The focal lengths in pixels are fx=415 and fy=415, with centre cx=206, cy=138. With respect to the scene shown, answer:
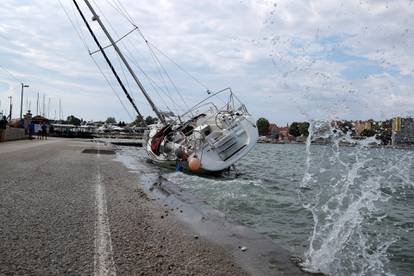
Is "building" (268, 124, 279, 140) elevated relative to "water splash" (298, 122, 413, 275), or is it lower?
elevated

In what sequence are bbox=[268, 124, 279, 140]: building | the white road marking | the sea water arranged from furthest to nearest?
1. bbox=[268, 124, 279, 140]: building
2. the sea water
3. the white road marking

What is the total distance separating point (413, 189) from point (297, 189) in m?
6.78

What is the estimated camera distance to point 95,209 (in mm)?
10133

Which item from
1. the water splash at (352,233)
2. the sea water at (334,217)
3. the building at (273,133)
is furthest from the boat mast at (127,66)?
the building at (273,133)

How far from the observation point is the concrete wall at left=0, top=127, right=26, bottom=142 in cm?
3750

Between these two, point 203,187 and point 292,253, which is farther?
point 203,187

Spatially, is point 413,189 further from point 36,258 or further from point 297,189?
point 36,258

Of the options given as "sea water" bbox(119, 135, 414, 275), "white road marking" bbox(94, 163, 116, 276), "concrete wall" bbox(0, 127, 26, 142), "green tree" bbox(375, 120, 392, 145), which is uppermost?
"green tree" bbox(375, 120, 392, 145)

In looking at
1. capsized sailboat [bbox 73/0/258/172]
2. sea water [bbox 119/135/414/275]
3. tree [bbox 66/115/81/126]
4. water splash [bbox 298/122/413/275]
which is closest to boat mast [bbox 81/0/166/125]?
capsized sailboat [bbox 73/0/258/172]

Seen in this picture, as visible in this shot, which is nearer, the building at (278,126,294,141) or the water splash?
the water splash

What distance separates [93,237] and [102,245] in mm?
520

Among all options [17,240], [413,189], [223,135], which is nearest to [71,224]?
[17,240]

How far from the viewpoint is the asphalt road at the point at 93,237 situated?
6.00 m

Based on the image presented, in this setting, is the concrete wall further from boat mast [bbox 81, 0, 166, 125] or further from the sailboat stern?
the sailboat stern
